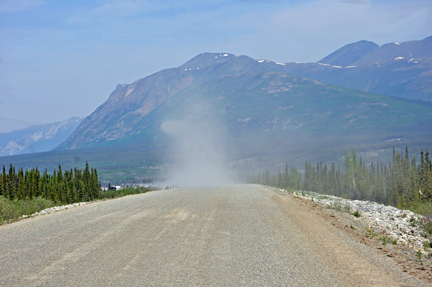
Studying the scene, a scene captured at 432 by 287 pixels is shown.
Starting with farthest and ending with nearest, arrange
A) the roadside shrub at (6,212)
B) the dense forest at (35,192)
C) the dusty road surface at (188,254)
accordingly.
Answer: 1. the dense forest at (35,192)
2. the roadside shrub at (6,212)
3. the dusty road surface at (188,254)

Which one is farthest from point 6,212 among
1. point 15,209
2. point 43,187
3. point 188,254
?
point 43,187

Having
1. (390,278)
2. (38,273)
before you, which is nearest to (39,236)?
(38,273)

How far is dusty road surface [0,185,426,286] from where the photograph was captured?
8078 mm

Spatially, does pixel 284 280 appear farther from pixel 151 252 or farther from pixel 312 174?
pixel 312 174

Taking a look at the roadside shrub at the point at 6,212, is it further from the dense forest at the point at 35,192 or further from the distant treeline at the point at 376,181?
the distant treeline at the point at 376,181

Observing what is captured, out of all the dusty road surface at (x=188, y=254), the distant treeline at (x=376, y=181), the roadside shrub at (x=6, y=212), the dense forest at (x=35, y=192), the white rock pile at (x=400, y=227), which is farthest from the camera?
the distant treeline at (x=376, y=181)

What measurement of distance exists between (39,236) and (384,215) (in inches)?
671

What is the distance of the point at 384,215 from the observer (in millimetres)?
20672

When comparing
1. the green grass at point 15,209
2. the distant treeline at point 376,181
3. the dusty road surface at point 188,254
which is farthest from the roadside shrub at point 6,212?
the distant treeline at point 376,181

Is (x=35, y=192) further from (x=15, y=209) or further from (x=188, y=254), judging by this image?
(x=188, y=254)

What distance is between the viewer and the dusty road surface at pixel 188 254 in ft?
26.5

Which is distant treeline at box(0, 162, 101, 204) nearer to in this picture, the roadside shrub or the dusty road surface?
the roadside shrub

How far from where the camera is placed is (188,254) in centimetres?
993

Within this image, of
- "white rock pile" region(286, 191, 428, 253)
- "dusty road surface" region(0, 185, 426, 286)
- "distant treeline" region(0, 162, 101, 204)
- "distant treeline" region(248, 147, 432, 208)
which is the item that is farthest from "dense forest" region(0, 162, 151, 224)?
"distant treeline" region(248, 147, 432, 208)
